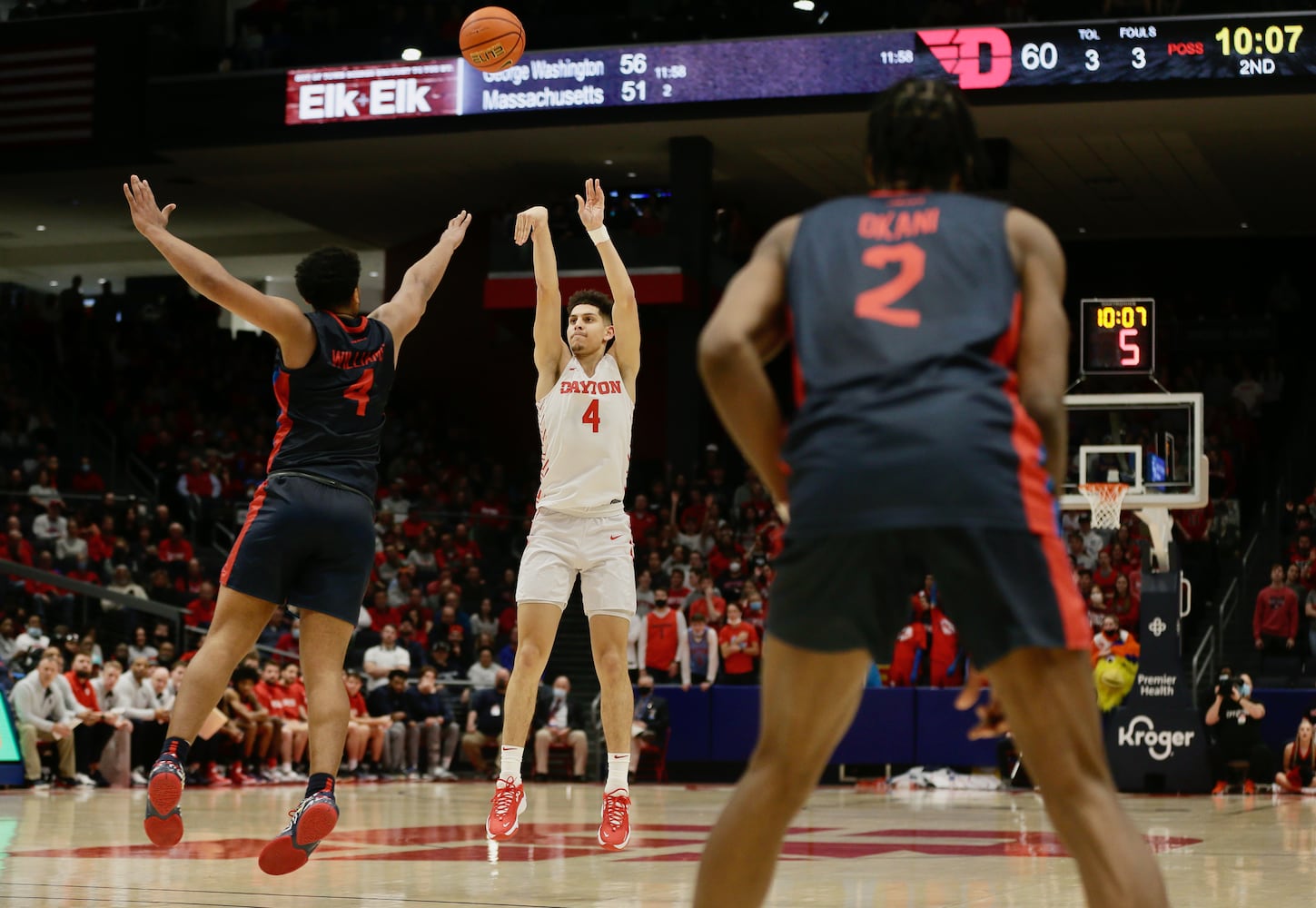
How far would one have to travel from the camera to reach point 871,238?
10.7 feet

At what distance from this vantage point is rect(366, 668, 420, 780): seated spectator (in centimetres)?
1858

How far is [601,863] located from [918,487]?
472 centimetres

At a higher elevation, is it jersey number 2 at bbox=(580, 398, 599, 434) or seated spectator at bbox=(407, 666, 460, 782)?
jersey number 2 at bbox=(580, 398, 599, 434)

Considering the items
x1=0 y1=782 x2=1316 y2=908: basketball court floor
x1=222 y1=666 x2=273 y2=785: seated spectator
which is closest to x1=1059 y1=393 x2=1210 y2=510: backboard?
x1=0 y1=782 x2=1316 y2=908: basketball court floor

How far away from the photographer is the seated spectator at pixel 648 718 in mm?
18797

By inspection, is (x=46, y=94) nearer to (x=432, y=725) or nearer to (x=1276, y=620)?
(x=432, y=725)

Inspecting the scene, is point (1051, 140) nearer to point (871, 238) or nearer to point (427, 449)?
point (427, 449)

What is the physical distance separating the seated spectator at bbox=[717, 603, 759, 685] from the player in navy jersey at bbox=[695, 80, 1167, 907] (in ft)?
52.6

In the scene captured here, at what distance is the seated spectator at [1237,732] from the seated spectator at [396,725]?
8.65m

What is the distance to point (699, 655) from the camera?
63.9ft

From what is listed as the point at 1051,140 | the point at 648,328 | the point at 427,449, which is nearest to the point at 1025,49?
the point at 1051,140

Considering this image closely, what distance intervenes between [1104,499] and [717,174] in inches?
480

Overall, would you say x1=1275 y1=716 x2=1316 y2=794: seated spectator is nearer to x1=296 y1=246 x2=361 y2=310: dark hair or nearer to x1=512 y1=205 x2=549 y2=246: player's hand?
x1=512 y1=205 x2=549 y2=246: player's hand

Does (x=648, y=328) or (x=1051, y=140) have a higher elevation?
(x=1051, y=140)
